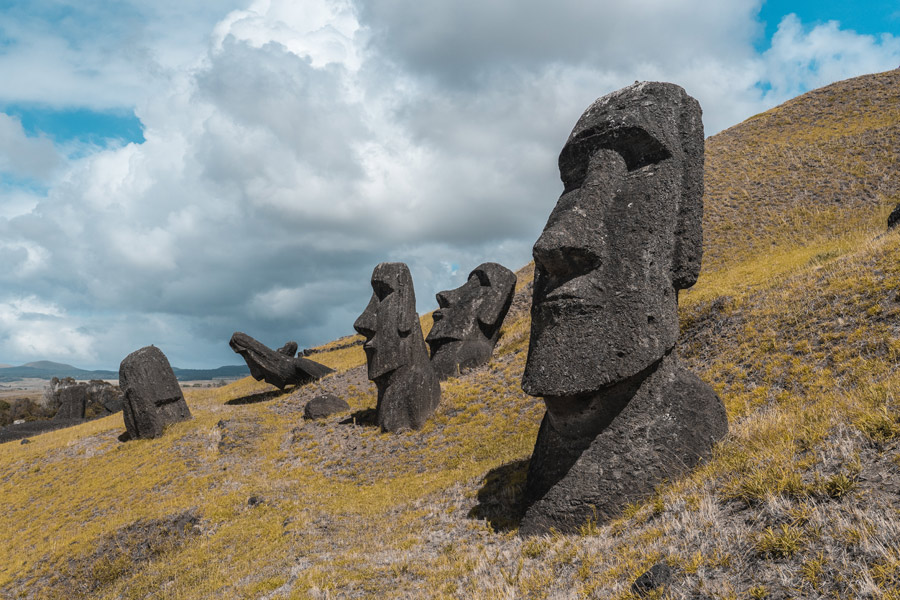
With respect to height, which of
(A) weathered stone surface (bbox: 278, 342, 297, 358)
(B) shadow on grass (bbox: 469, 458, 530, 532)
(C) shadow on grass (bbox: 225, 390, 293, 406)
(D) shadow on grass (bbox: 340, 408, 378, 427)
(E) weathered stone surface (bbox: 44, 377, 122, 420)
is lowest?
(B) shadow on grass (bbox: 469, 458, 530, 532)

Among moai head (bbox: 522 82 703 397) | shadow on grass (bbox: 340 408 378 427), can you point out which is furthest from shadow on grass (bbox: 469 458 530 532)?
shadow on grass (bbox: 340 408 378 427)

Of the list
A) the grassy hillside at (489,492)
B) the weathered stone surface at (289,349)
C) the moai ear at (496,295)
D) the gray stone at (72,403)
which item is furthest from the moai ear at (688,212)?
the gray stone at (72,403)

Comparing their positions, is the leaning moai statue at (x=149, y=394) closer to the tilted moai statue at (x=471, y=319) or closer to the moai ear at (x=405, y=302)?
the tilted moai statue at (x=471, y=319)

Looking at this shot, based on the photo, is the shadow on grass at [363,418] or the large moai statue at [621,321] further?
the shadow on grass at [363,418]

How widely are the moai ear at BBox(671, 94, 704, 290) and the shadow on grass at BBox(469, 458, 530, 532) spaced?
140 inches

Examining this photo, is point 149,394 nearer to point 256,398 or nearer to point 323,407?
point 256,398

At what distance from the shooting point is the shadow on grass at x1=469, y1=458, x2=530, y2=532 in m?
6.89

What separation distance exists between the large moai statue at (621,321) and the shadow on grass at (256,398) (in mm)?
18945

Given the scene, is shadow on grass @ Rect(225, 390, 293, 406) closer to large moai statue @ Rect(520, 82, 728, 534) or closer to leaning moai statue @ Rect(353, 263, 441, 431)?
leaning moai statue @ Rect(353, 263, 441, 431)

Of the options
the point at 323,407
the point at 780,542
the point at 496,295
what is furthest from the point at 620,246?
the point at 496,295

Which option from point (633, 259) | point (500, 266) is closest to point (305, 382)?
point (500, 266)

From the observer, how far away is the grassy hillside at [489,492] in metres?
3.81

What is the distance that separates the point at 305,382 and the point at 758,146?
36.2 metres

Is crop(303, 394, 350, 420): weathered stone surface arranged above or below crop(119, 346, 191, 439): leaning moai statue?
below
